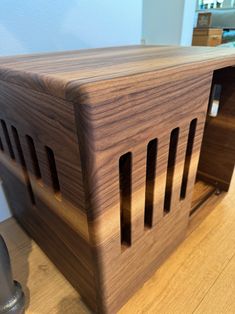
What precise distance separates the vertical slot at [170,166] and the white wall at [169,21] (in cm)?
112

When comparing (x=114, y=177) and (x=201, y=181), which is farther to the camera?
(x=201, y=181)

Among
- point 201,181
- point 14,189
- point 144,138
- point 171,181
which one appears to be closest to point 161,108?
point 144,138

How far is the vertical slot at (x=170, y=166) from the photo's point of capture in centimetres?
43

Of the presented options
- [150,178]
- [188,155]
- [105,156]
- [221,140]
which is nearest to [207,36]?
[221,140]

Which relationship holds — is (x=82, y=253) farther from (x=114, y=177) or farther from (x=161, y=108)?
(x=161, y=108)

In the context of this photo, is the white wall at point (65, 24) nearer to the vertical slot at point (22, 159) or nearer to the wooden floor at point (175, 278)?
the vertical slot at point (22, 159)

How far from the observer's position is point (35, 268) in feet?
1.83

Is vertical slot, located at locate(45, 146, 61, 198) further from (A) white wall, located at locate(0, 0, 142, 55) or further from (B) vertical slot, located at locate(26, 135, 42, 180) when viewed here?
(A) white wall, located at locate(0, 0, 142, 55)

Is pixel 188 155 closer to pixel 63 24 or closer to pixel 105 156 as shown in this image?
pixel 105 156

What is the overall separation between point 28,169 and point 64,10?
1.45 feet

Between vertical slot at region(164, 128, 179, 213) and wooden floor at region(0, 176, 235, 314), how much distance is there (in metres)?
0.17

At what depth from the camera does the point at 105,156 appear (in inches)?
11.3

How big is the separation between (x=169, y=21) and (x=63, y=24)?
0.99m

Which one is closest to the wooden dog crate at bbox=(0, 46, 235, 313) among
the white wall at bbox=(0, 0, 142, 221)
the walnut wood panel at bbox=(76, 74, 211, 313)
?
the walnut wood panel at bbox=(76, 74, 211, 313)
